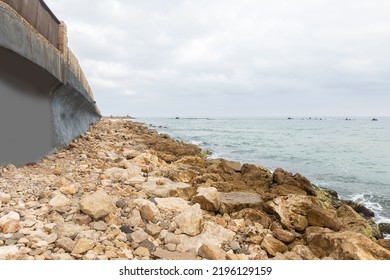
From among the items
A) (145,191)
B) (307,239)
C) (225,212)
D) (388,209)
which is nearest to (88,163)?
(145,191)

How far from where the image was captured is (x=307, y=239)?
3.90 metres

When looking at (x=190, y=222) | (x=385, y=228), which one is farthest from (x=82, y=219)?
(x=385, y=228)

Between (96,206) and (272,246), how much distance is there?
7.61 feet

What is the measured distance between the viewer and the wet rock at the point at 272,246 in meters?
3.63

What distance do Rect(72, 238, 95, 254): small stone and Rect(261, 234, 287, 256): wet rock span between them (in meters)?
2.12

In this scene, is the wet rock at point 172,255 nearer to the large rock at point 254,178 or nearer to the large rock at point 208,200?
the large rock at point 208,200

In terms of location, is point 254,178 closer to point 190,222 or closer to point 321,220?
point 321,220

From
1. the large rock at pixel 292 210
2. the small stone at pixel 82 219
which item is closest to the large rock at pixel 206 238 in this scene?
the small stone at pixel 82 219

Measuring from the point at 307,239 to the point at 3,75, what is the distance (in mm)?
5424

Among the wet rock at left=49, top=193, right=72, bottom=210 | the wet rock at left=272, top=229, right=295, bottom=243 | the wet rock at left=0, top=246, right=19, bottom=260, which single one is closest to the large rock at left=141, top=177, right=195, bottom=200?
the wet rock at left=49, top=193, right=72, bottom=210

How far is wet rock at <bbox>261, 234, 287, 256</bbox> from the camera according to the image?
11.9ft

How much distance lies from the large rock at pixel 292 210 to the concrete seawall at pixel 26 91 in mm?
4634

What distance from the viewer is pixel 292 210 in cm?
486
